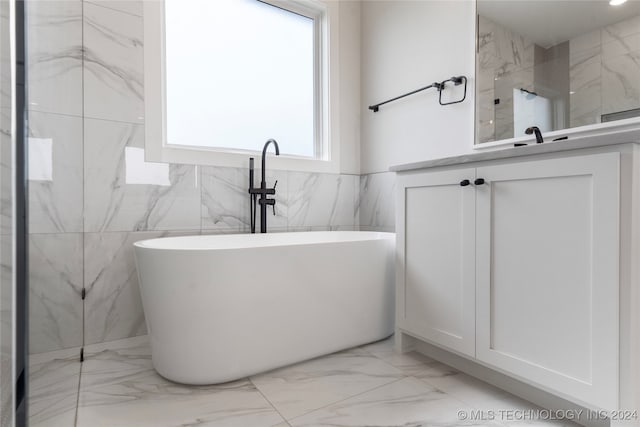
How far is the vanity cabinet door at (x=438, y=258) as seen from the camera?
1.32 meters

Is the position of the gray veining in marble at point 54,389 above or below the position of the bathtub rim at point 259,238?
below

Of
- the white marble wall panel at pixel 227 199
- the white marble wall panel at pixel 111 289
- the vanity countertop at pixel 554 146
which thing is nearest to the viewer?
the vanity countertop at pixel 554 146

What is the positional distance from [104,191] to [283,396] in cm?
134

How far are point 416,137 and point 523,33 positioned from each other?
0.78 meters

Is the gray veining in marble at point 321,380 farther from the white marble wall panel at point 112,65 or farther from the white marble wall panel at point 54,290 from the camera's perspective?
the white marble wall panel at point 112,65

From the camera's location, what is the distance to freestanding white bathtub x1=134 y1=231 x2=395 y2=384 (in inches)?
50.4

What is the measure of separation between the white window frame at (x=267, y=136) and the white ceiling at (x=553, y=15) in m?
1.11

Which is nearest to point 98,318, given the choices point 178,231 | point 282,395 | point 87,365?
point 87,365

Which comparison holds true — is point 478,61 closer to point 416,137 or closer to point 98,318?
point 416,137

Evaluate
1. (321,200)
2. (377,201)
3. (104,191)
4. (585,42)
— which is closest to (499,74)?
(585,42)

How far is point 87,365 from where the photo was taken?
5.07 ft

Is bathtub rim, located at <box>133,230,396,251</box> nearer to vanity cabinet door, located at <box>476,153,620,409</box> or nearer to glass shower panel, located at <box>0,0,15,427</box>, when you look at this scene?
vanity cabinet door, located at <box>476,153,620,409</box>

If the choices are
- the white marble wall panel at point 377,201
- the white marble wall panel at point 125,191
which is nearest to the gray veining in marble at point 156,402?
the white marble wall panel at point 125,191

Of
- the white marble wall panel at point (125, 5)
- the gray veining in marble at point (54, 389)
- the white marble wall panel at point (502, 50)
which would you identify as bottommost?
the gray veining in marble at point (54, 389)
